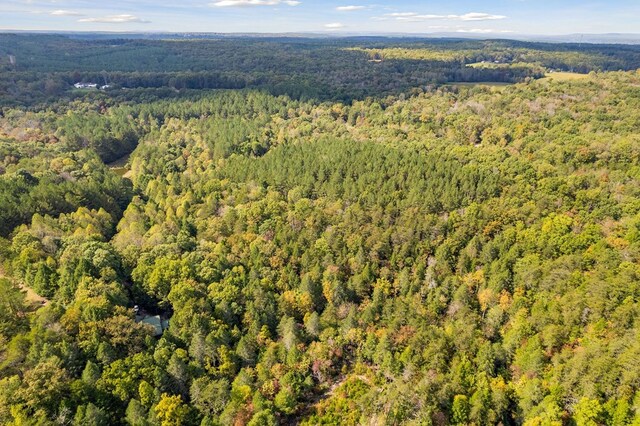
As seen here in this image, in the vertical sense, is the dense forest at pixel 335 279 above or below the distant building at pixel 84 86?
below

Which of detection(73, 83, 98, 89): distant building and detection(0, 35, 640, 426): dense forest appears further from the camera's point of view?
detection(73, 83, 98, 89): distant building

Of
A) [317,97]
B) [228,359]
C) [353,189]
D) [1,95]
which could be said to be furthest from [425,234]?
[1,95]

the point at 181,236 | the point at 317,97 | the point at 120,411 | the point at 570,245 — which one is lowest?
the point at 120,411

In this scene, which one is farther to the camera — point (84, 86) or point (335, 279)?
point (84, 86)

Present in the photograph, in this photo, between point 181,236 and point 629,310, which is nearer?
point 629,310

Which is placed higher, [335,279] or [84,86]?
[84,86]

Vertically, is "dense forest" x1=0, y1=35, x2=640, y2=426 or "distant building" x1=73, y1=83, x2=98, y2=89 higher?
"distant building" x1=73, y1=83, x2=98, y2=89

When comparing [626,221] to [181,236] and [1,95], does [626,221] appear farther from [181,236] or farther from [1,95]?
[1,95]

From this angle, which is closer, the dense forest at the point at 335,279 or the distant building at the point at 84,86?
the dense forest at the point at 335,279
